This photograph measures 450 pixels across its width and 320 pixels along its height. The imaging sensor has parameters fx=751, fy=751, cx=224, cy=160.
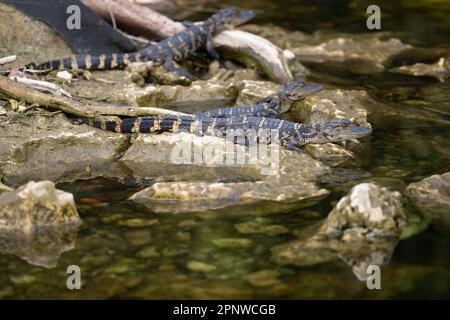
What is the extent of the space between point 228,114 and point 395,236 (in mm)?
3685

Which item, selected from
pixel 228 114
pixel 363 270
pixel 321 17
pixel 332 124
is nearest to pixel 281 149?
pixel 332 124

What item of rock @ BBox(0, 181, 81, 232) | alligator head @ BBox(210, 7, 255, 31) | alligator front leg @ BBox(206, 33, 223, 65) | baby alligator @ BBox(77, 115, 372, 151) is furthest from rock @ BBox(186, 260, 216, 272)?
alligator head @ BBox(210, 7, 255, 31)

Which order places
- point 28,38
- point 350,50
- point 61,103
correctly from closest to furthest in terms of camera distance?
point 61,103 < point 28,38 < point 350,50

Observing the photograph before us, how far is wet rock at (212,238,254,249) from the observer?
6.35 m

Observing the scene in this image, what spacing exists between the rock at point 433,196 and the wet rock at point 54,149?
3102 millimetres

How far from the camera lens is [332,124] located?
8.73 meters

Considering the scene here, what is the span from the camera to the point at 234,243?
6410mm

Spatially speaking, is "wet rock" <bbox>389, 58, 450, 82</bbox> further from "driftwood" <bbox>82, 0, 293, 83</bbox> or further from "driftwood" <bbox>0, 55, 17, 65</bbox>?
"driftwood" <bbox>0, 55, 17, 65</bbox>

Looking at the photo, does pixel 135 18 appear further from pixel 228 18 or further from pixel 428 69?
pixel 428 69

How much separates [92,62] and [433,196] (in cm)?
567

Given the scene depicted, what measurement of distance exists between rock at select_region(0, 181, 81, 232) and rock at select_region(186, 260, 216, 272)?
1.32 m

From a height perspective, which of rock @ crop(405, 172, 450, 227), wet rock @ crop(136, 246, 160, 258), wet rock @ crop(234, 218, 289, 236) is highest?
rock @ crop(405, 172, 450, 227)

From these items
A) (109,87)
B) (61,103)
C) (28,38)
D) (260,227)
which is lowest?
(260,227)

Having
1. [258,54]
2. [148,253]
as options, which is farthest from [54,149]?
[258,54]
